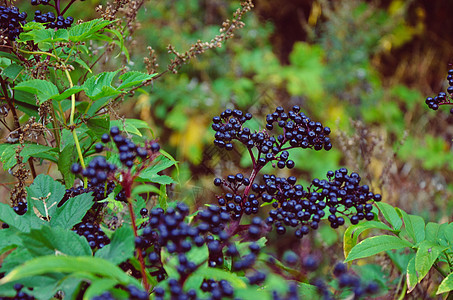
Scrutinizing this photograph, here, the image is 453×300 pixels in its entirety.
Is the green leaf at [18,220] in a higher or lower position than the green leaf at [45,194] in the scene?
lower

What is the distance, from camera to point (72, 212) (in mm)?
886

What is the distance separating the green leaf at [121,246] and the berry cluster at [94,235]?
107mm

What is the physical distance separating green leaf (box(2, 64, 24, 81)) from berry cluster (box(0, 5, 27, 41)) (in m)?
0.07

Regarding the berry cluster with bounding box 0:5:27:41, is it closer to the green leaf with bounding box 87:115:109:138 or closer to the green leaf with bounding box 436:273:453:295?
the green leaf with bounding box 87:115:109:138

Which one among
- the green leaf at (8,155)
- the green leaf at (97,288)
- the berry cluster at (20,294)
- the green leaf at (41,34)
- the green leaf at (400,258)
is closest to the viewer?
the green leaf at (97,288)

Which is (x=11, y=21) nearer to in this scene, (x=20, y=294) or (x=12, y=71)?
(x=12, y=71)

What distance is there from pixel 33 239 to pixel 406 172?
331cm

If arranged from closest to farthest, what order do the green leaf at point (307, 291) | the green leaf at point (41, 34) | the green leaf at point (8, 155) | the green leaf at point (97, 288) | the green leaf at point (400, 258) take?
the green leaf at point (97, 288)
the green leaf at point (307, 291)
the green leaf at point (41, 34)
the green leaf at point (8, 155)
the green leaf at point (400, 258)

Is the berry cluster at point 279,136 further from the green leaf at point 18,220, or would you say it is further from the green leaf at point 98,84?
Answer: the green leaf at point 18,220

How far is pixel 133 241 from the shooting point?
717 millimetres

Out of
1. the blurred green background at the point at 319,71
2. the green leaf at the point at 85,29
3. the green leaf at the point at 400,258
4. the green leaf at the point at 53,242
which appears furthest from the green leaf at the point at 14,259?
the blurred green background at the point at 319,71

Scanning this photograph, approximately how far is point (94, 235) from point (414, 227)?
744 mm

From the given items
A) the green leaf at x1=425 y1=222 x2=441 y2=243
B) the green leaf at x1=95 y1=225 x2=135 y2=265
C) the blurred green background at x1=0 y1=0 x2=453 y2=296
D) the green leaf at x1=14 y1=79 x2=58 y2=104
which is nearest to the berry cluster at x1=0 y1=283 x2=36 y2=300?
the green leaf at x1=95 y1=225 x2=135 y2=265

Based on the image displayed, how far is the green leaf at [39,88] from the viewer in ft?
2.97
